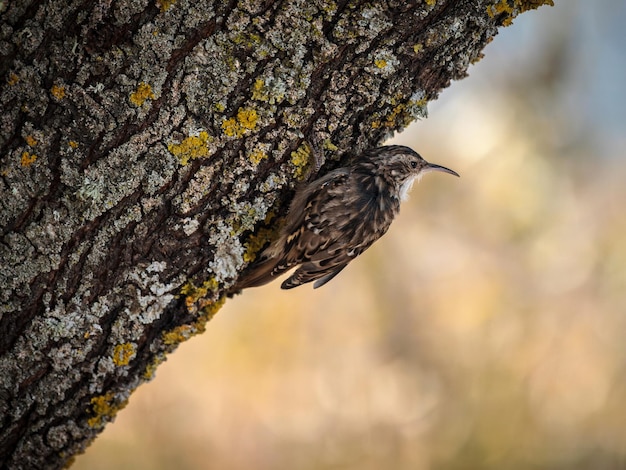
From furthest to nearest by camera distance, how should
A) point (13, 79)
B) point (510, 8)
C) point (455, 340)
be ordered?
1. point (455, 340)
2. point (510, 8)
3. point (13, 79)

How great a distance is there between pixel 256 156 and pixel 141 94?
0.40m

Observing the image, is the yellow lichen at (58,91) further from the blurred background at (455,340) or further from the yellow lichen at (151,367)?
the blurred background at (455,340)

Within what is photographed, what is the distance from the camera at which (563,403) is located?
14.1 feet

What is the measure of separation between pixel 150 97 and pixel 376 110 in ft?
2.39

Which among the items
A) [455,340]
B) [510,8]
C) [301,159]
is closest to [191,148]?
[301,159]

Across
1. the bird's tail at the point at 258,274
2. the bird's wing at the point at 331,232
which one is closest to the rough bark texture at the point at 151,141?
the bird's tail at the point at 258,274

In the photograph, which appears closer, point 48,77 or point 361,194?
point 48,77

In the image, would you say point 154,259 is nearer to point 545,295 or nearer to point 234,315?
point 234,315

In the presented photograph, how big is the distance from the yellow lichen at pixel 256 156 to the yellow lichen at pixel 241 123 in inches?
3.2

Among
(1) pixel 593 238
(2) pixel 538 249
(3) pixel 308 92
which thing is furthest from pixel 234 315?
(3) pixel 308 92

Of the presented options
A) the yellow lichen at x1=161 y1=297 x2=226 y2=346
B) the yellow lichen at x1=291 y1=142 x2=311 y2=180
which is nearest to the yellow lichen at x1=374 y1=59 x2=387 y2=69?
the yellow lichen at x1=291 y1=142 x2=311 y2=180

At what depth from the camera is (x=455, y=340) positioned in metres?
4.44

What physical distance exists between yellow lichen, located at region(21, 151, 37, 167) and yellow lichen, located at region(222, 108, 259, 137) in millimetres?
553

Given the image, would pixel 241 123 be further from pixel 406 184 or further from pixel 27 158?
pixel 406 184
